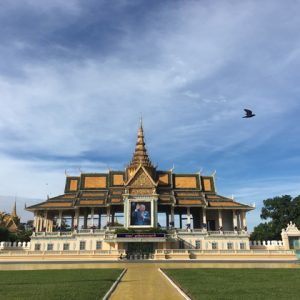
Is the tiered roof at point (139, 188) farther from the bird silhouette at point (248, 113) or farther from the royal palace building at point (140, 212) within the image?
the bird silhouette at point (248, 113)

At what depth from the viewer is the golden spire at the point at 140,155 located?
69812mm

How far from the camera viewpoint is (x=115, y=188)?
65938 millimetres

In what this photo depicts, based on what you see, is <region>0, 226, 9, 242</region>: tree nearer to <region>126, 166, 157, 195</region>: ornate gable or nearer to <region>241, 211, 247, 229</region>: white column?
<region>126, 166, 157, 195</region>: ornate gable

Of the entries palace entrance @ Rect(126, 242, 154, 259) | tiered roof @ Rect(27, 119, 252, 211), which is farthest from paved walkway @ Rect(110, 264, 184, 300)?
tiered roof @ Rect(27, 119, 252, 211)

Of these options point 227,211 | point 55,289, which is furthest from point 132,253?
point 55,289

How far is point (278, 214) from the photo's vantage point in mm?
68312

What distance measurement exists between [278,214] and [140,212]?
1102 inches

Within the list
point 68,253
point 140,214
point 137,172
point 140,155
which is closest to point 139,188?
point 137,172

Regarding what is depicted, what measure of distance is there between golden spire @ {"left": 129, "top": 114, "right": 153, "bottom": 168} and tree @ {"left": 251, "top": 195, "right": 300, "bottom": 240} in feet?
81.0

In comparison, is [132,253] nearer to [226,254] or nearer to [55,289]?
[226,254]

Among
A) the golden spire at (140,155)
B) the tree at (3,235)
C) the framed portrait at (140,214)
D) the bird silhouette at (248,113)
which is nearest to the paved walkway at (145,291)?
the bird silhouette at (248,113)

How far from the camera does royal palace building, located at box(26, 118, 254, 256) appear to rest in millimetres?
54169

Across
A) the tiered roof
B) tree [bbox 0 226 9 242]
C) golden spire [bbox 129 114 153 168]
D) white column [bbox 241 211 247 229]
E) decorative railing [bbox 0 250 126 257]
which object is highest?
golden spire [bbox 129 114 153 168]

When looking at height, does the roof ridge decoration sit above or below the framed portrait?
above
